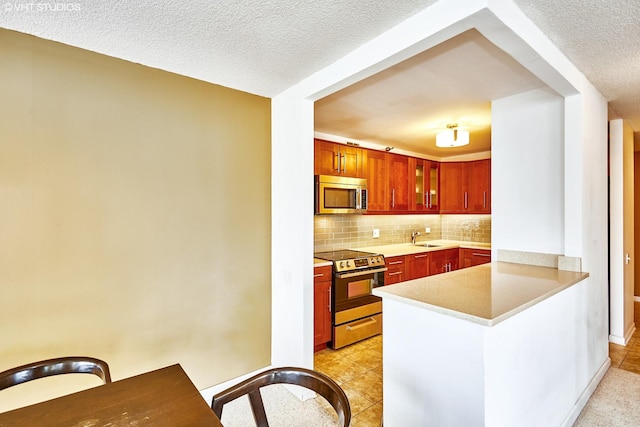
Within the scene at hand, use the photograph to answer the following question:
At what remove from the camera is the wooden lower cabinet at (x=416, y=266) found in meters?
4.21

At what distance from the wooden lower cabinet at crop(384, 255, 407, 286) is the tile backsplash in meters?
0.64

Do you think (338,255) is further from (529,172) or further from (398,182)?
(529,172)

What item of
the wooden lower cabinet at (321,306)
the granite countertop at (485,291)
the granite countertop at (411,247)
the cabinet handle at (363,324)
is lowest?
the cabinet handle at (363,324)

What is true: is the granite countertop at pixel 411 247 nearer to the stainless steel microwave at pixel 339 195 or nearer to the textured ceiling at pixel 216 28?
the stainless steel microwave at pixel 339 195

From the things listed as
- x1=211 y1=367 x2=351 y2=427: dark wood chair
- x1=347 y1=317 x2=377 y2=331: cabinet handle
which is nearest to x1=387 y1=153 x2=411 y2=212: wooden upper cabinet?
x1=347 y1=317 x2=377 y2=331: cabinet handle

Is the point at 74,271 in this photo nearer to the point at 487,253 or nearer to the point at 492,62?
the point at 492,62

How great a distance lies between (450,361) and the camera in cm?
157

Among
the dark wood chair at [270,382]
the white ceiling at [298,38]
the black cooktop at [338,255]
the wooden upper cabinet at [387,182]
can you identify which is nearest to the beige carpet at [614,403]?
the dark wood chair at [270,382]

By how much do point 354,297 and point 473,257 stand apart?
7.25ft

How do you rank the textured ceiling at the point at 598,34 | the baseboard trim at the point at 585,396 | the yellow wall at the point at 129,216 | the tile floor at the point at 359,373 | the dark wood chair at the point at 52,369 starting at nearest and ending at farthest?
1. the dark wood chair at the point at 52,369
2. the textured ceiling at the point at 598,34
3. the yellow wall at the point at 129,216
4. the baseboard trim at the point at 585,396
5. the tile floor at the point at 359,373

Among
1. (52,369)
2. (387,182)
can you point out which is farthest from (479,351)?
(387,182)

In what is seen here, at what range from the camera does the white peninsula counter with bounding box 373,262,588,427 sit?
1472 mm

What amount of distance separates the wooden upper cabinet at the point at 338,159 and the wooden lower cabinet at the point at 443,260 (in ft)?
5.08

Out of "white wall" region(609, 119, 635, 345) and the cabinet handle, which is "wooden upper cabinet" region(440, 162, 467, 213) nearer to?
"white wall" region(609, 119, 635, 345)
